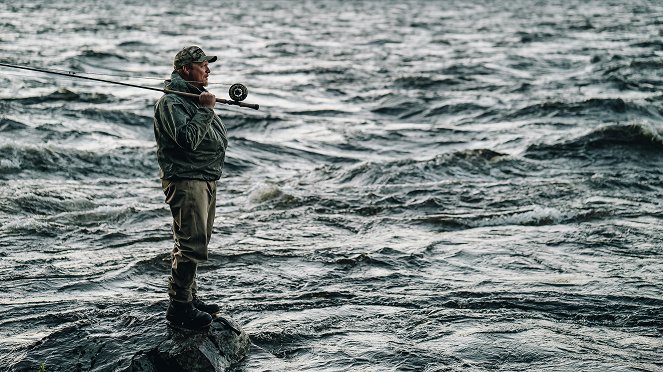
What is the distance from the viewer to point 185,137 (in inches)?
231

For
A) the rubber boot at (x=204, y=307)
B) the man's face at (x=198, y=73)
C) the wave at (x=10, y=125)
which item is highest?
the man's face at (x=198, y=73)

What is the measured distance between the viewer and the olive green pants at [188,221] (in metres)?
6.03

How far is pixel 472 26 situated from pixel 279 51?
1623 cm

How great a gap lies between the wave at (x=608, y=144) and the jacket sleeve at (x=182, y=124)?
1040 centimetres

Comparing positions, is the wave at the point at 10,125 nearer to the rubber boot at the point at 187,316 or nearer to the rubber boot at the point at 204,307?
the rubber boot at the point at 204,307

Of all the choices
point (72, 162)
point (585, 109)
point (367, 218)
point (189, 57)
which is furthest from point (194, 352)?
point (585, 109)

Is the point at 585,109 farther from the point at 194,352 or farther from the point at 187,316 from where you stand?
the point at 194,352

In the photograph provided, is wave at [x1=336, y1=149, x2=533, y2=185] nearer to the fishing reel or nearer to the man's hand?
the fishing reel

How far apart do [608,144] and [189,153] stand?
11.7m

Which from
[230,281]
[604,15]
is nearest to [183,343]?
[230,281]

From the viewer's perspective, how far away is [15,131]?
52.8 feet

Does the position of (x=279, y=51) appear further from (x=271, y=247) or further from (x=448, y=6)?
(x=448, y=6)

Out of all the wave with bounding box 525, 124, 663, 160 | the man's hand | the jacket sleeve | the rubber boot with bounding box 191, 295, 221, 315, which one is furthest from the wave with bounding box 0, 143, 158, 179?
the man's hand

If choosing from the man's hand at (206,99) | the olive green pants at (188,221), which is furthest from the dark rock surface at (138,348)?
the man's hand at (206,99)
